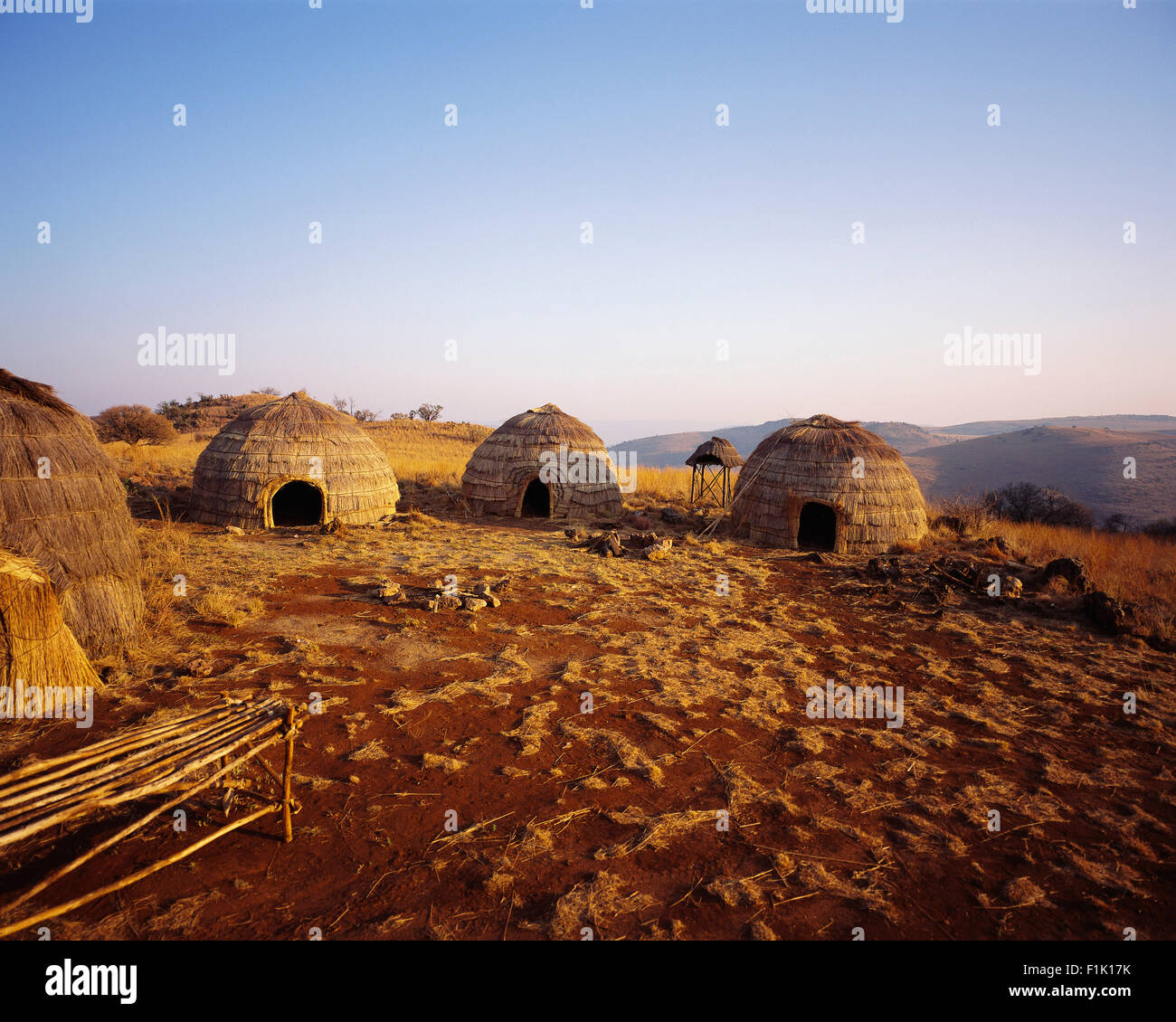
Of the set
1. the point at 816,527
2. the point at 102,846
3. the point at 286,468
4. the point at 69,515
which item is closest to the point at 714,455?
the point at 816,527

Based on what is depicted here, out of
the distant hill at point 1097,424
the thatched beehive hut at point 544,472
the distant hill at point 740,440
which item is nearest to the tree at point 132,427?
the thatched beehive hut at point 544,472

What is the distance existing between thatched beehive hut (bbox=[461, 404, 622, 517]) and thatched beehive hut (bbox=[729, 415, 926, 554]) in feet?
12.2

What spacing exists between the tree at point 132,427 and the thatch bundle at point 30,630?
23.8m

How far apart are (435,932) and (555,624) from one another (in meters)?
5.04

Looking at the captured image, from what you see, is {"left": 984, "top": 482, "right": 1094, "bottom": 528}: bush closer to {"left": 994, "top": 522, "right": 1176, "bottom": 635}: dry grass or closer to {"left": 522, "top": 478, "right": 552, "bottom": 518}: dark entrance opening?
{"left": 994, "top": 522, "right": 1176, "bottom": 635}: dry grass

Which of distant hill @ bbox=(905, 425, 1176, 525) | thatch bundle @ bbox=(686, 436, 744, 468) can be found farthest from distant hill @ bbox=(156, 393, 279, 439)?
distant hill @ bbox=(905, 425, 1176, 525)

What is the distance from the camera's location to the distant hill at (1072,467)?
104ft

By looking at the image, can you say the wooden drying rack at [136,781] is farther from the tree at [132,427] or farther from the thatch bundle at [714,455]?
the tree at [132,427]

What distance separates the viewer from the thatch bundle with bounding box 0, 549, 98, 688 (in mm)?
4926

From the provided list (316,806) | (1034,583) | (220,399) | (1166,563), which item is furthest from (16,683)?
(220,399)

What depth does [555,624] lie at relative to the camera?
829 centimetres

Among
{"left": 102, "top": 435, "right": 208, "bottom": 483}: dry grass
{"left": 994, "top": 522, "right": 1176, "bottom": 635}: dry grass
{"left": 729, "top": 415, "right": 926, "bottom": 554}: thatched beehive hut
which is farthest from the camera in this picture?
{"left": 102, "top": 435, "right": 208, "bottom": 483}: dry grass

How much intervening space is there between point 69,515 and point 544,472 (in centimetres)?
1024
